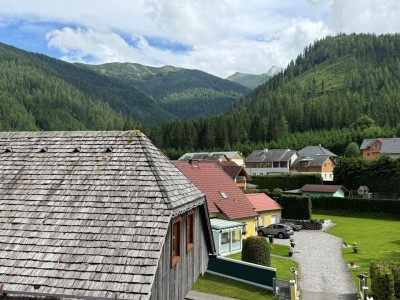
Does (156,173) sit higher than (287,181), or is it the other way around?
(156,173)

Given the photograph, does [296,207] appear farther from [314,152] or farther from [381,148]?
[314,152]

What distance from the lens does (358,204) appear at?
62219mm

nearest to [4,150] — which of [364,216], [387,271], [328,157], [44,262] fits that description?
[44,262]

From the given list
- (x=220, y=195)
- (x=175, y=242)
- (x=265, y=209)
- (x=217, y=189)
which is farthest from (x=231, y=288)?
(x=265, y=209)

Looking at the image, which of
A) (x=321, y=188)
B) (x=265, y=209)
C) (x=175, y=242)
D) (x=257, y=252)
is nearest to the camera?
(x=175, y=242)

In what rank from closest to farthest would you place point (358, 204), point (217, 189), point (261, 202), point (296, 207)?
point (217, 189)
point (261, 202)
point (296, 207)
point (358, 204)

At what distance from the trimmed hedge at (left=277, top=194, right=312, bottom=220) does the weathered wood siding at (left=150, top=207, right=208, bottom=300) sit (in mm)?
41282

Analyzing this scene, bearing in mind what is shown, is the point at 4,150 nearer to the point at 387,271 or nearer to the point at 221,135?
the point at 387,271

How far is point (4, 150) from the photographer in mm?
13609

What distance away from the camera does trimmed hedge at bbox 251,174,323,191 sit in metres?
77.1

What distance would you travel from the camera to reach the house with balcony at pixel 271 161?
111800mm

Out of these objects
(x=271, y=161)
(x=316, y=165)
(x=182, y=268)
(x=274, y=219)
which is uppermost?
(x=271, y=161)

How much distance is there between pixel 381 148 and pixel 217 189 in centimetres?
7922

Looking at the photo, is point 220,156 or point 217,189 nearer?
point 217,189
